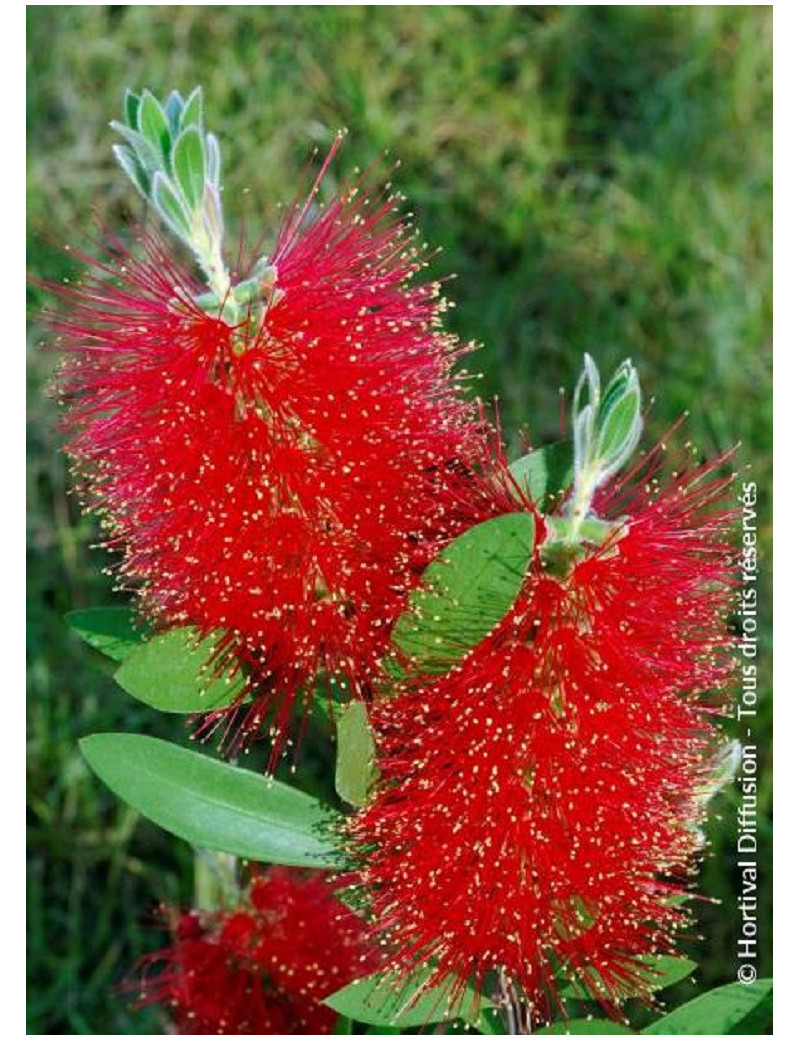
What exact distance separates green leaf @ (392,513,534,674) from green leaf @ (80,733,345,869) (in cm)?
18

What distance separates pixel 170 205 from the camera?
2.89ft

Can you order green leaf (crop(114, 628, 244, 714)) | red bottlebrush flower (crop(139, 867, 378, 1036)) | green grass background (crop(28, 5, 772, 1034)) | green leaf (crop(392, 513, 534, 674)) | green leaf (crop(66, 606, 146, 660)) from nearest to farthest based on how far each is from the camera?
green leaf (crop(392, 513, 534, 674)), green leaf (crop(114, 628, 244, 714)), green leaf (crop(66, 606, 146, 660)), red bottlebrush flower (crop(139, 867, 378, 1036)), green grass background (crop(28, 5, 772, 1034))

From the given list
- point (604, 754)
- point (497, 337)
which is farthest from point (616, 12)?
point (604, 754)

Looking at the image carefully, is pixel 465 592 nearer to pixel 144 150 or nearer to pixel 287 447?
pixel 287 447

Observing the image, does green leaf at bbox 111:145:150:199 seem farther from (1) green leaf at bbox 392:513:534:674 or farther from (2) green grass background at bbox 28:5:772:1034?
(2) green grass background at bbox 28:5:772:1034

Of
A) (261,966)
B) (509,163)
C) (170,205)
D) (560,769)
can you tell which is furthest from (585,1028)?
(509,163)

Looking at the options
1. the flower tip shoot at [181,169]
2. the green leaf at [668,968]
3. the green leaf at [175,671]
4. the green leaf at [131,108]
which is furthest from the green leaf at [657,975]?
the green leaf at [131,108]

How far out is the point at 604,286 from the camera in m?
2.43

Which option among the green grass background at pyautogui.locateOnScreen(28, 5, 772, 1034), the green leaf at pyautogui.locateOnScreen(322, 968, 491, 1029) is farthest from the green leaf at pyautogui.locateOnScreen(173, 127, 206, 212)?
the green grass background at pyautogui.locateOnScreen(28, 5, 772, 1034)

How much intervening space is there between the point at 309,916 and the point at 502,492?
551mm

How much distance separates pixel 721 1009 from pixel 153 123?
2.51 feet

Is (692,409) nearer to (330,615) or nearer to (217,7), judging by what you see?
(217,7)

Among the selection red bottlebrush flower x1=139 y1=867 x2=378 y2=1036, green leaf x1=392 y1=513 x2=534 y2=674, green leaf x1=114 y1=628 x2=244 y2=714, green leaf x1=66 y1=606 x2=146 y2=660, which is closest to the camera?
green leaf x1=392 y1=513 x2=534 y2=674

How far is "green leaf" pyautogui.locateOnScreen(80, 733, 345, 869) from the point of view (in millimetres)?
976
